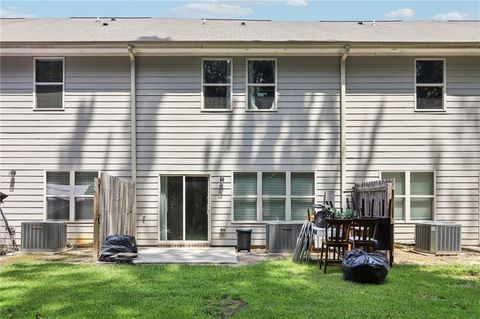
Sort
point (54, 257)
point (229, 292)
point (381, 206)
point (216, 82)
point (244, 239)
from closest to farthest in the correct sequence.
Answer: point (229, 292), point (381, 206), point (54, 257), point (244, 239), point (216, 82)

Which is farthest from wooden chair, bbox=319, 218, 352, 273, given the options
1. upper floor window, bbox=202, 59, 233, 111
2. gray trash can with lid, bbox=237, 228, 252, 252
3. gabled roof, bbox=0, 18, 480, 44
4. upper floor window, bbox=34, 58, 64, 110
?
upper floor window, bbox=34, 58, 64, 110

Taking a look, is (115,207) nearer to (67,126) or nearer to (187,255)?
(187,255)

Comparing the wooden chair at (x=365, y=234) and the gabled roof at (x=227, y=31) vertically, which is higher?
the gabled roof at (x=227, y=31)

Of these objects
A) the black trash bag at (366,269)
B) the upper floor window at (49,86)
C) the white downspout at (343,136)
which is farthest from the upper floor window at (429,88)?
the upper floor window at (49,86)

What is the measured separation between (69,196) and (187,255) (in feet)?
11.8

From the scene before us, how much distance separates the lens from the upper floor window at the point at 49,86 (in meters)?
11.3

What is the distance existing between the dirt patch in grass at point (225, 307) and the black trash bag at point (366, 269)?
77.8 inches

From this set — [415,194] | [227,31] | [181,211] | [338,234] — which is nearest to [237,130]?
[181,211]

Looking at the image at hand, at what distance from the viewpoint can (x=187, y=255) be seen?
381 inches

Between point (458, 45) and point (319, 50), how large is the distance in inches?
128

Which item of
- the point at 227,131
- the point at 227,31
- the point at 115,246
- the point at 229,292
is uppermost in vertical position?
the point at 227,31

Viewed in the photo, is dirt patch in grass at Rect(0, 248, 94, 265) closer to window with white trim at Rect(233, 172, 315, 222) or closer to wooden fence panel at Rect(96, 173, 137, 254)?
wooden fence panel at Rect(96, 173, 137, 254)

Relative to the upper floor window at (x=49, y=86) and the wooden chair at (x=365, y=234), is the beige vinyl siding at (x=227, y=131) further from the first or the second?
the wooden chair at (x=365, y=234)

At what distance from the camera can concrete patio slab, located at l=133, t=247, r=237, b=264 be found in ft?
28.9
